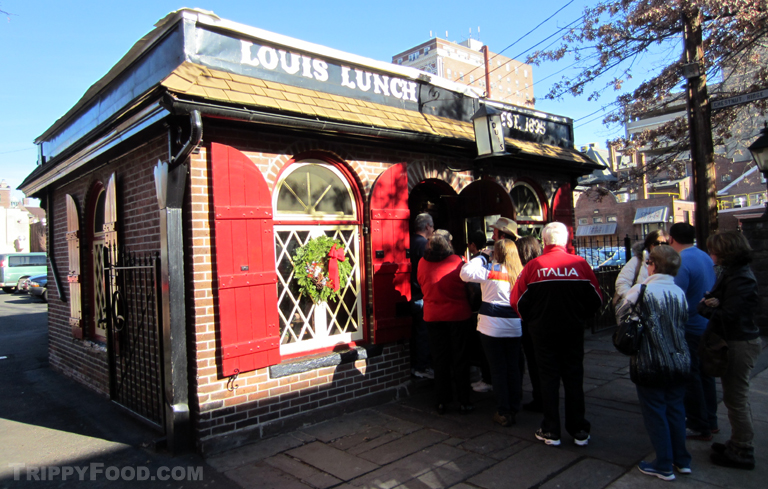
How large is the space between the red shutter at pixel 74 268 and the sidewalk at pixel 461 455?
409 centimetres

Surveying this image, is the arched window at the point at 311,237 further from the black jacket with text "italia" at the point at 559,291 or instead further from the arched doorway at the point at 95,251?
the arched doorway at the point at 95,251

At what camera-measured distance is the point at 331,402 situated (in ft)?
16.8

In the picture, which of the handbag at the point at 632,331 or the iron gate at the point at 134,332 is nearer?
the handbag at the point at 632,331

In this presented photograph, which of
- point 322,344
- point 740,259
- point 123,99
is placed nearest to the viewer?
point 740,259

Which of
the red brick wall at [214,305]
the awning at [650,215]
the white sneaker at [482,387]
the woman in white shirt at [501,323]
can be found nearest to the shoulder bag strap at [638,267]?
the woman in white shirt at [501,323]

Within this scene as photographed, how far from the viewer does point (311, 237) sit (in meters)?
5.29

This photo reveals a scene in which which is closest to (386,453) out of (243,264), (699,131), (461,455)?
(461,455)

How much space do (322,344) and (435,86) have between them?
4044 mm

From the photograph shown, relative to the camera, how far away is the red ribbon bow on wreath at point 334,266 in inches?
206

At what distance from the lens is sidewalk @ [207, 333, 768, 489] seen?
3.56m

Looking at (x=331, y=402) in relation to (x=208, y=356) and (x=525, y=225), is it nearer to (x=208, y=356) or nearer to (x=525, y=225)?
(x=208, y=356)

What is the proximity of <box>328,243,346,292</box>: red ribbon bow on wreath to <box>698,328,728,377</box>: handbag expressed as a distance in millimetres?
3405

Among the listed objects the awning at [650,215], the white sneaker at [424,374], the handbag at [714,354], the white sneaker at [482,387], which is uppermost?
the awning at [650,215]

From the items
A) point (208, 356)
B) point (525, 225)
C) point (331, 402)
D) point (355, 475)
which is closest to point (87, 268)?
point (208, 356)
